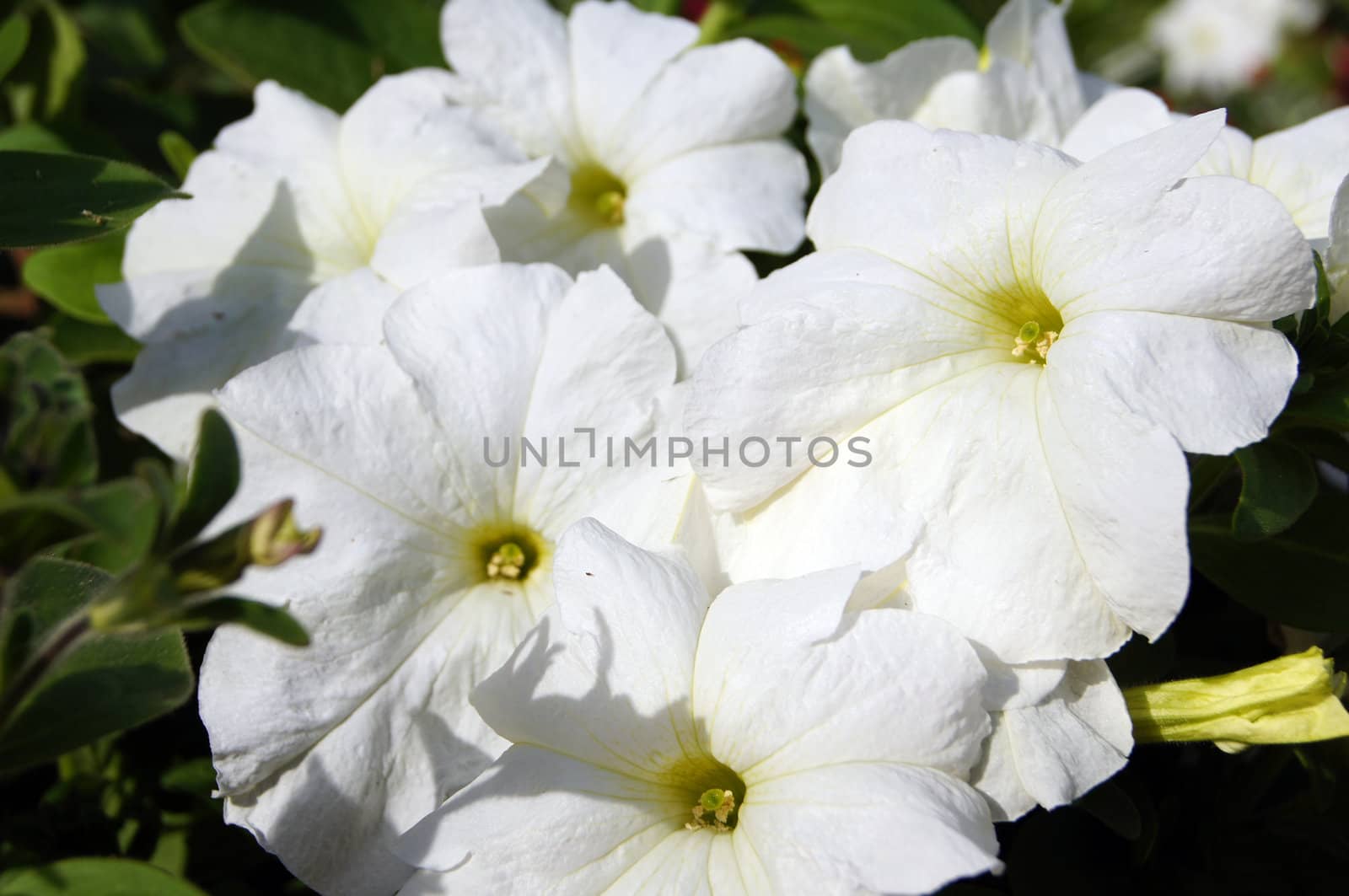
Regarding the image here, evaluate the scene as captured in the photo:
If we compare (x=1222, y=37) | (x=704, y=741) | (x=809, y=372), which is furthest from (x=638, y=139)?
(x=1222, y=37)

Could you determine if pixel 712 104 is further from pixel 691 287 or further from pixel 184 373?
pixel 184 373

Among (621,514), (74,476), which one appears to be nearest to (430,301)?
(621,514)

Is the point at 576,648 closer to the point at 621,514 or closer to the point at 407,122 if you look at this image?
the point at 621,514

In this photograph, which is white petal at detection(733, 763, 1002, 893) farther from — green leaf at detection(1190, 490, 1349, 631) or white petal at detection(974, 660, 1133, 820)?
green leaf at detection(1190, 490, 1349, 631)

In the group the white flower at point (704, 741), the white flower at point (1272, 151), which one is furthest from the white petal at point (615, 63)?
the white flower at point (704, 741)

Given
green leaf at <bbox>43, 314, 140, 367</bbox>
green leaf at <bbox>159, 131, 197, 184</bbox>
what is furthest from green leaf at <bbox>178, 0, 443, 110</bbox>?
green leaf at <bbox>43, 314, 140, 367</bbox>

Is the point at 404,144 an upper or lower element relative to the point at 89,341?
upper

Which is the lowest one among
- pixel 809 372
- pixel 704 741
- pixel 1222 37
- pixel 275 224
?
pixel 1222 37
